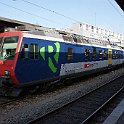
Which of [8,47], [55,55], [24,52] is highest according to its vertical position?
[8,47]

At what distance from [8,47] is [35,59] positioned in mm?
1357

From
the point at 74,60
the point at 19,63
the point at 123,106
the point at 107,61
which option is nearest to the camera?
the point at 123,106

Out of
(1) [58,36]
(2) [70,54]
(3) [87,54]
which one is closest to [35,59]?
(1) [58,36]

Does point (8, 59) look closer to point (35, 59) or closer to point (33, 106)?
point (35, 59)

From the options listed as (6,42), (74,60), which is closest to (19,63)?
(6,42)

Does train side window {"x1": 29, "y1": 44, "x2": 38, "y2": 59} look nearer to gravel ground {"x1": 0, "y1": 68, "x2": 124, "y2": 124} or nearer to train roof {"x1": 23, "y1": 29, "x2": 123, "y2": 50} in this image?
train roof {"x1": 23, "y1": 29, "x2": 123, "y2": 50}

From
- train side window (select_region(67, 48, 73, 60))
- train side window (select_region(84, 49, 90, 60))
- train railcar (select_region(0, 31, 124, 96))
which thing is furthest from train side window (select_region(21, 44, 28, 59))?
train side window (select_region(84, 49, 90, 60))

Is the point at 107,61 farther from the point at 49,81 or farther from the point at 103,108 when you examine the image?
the point at 103,108

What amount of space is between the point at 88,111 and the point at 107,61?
16.4 metres

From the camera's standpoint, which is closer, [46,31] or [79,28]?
[46,31]

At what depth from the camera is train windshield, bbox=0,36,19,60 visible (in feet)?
39.8

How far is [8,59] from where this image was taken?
39.7 ft

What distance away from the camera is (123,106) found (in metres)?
11.1

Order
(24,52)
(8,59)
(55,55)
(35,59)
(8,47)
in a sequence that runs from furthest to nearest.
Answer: (55,55), (35,59), (8,47), (24,52), (8,59)
